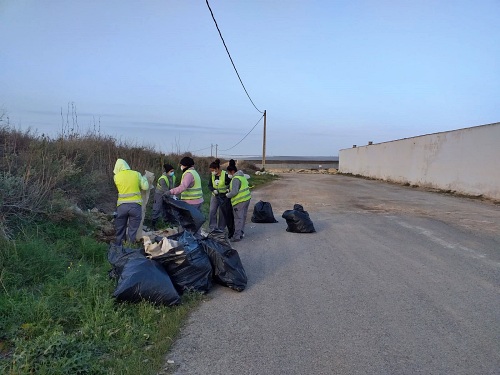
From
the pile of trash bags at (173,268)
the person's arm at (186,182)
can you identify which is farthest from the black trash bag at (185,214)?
the pile of trash bags at (173,268)

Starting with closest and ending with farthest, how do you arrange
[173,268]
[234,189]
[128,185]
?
[173,268] < [128,185] < [234,189]

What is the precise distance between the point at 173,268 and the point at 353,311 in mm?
2057

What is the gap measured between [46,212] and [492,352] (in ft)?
20.8

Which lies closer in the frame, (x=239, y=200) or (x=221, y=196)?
(x=239, y=200)

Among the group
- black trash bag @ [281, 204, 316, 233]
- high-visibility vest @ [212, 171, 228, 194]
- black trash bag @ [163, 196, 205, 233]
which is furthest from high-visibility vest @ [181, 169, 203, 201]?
black trash bag @ [281, 204, 316, 233]

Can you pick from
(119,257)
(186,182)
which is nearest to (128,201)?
(186,182)

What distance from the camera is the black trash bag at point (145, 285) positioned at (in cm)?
413

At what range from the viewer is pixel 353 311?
435 cm

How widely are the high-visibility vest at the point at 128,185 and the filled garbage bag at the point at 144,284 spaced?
2.13 meters

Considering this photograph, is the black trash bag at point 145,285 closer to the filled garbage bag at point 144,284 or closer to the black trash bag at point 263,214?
the filled garbage bag at point 144,284

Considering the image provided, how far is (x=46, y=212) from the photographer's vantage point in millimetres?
6641

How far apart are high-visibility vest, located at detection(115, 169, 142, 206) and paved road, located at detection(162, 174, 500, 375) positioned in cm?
207

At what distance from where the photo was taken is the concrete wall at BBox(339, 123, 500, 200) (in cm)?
1769

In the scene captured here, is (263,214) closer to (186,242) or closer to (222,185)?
(222,185)
